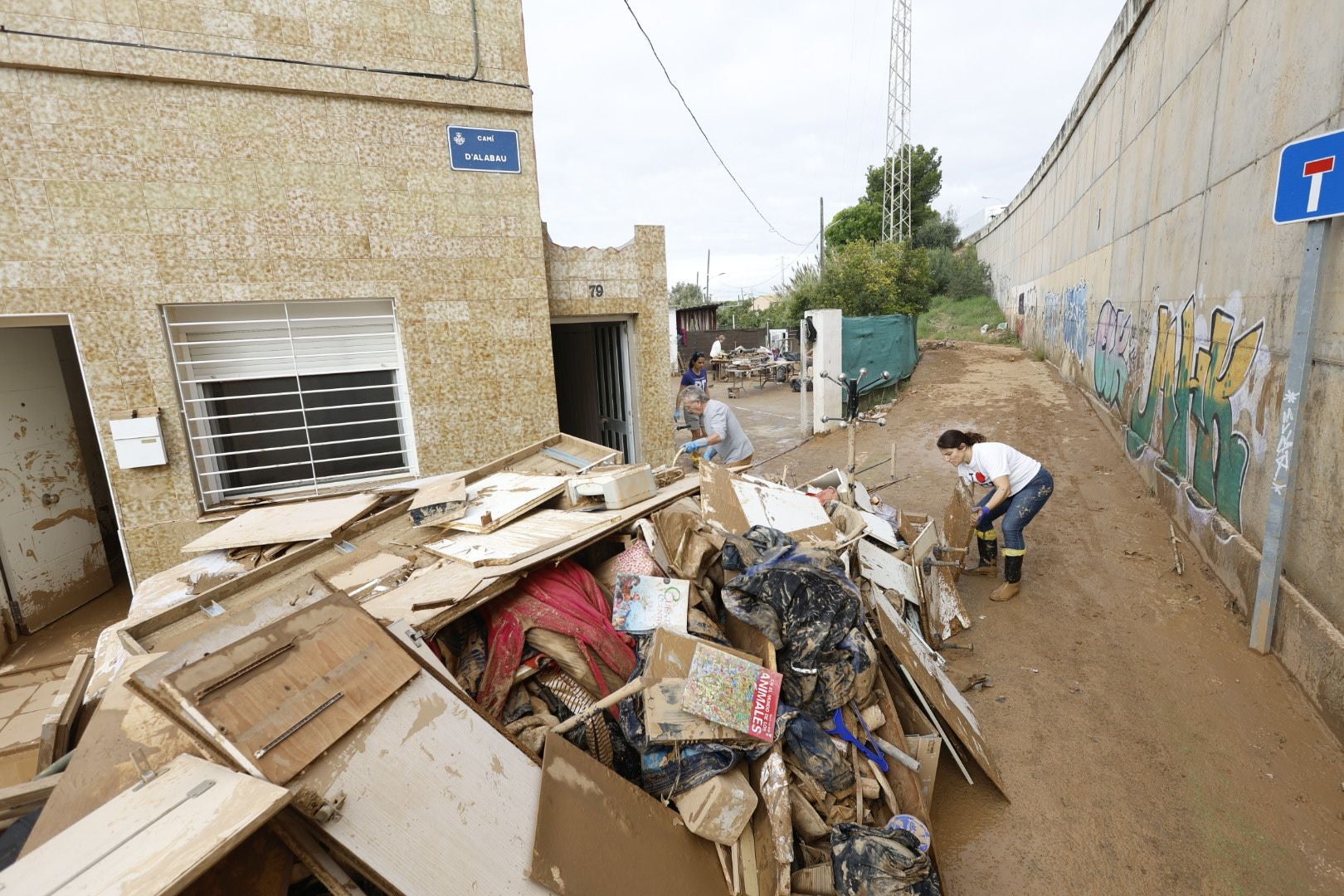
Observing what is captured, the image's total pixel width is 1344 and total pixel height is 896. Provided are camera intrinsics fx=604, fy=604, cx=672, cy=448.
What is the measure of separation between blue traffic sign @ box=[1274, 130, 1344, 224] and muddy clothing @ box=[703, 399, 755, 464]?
157 inches

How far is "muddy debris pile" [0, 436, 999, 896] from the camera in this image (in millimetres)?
1870

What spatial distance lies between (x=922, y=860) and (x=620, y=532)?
7.35ft

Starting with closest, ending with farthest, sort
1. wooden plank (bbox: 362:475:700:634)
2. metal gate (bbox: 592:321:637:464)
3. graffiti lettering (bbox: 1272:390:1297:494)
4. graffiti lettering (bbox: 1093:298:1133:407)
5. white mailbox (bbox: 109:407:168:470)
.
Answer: wooden plank (bbox: 362:475:700:634), graffiti lettering (bbox: 1272:390:1297:494), white mailbox (bbox: 109:407:168:470), metal gate (bbox: 592:321:637:464), graffiti lettering (bbox: 1093:298:1133:407)

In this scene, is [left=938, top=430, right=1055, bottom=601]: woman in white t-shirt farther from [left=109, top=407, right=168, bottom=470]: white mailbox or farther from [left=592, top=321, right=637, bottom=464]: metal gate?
[left=109, top=407, right=168, bottom=470]: white mailbox

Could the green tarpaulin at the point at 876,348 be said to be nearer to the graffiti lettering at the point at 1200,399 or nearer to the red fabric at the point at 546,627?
the graffiti lettering at the point at 1200,399

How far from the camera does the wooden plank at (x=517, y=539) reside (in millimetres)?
3293

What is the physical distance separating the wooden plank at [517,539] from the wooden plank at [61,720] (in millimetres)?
1580

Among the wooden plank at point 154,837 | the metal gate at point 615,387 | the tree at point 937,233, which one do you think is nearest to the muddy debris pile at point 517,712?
the wooden plank at point 154,837

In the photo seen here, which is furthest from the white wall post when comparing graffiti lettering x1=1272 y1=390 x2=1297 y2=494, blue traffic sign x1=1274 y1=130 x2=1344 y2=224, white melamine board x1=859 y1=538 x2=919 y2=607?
blue traffic sign x1=1274 y1=130 x2=1344 y2=224

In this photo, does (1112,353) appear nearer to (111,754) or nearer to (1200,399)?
(1200,399)

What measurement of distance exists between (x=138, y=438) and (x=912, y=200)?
123 ft

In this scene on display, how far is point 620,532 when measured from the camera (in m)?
3.83

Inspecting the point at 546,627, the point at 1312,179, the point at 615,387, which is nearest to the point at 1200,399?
the point at 1312,179

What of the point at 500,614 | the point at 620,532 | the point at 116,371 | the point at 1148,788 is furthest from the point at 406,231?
the point at 1148,788
